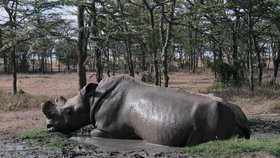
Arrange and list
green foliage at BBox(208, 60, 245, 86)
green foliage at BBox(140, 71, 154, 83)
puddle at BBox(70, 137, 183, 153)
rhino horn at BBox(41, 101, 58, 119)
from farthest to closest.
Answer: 1. green foliage at BBox(208, 60, 245, 86)
2. green foliage at BBox(140, 71, 154, 83)
3. rhino horn at BBox(41, 101, 58, 119)
4. puddle at BBox(70, 137, 183, 153)

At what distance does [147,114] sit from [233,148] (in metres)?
2.11

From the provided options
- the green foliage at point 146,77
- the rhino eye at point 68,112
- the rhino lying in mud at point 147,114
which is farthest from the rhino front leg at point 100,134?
the green foliage at point 146,77

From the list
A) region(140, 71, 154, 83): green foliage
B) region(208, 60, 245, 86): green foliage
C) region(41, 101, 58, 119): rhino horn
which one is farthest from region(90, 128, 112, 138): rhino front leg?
region(208, 60, 245, 86): green foliage

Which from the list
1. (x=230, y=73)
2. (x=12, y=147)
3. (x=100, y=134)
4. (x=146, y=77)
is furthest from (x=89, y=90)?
(x=230, y=73)

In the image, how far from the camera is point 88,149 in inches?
320

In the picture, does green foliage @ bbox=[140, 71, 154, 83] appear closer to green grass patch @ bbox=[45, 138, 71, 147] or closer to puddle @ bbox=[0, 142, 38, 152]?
puddle @ bbox=[0, 142, 38, 152]

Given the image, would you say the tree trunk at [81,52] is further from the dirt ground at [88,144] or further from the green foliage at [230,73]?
the green foliage at [230,73]

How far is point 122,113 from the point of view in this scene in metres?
9.22

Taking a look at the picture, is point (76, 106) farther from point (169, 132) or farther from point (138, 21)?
point (138, 21)

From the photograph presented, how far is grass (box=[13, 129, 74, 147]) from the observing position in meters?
8.70

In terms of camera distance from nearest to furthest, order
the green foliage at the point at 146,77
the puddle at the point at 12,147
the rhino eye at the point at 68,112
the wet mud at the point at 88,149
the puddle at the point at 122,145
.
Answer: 1. the wet mud at the point at 88,149
2. the puddle at the point at 122,145
3. the puddle at the point at 12,147
4. the rhino eye at the point at 68,112
5. the green foliage at the point at 146,77

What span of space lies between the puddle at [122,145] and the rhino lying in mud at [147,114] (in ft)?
→ 0.44

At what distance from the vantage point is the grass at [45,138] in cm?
870

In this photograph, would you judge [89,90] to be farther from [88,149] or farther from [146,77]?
[146,77]
